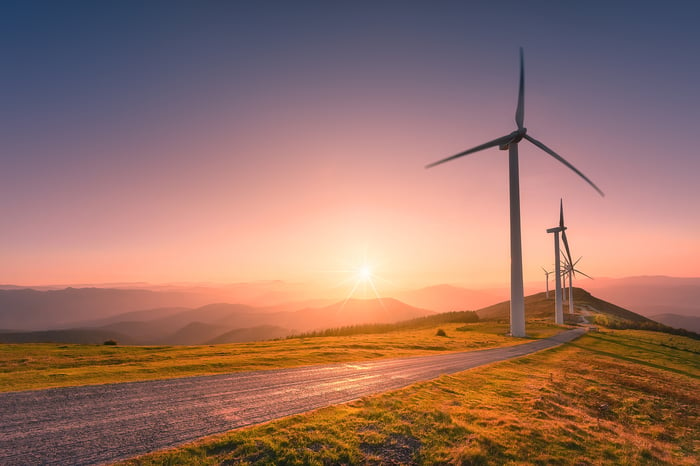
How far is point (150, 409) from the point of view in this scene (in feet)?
42.7

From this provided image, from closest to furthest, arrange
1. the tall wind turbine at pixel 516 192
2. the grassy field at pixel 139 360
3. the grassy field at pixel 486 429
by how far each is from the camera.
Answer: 1. the grassy field at pixel 486 429
2. the grassy field at pixel 139 360
3. the tall wind turbine at pixel 516 192

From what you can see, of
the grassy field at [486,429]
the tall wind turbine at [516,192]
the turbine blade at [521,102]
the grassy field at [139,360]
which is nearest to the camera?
the grassy field at [486,429]

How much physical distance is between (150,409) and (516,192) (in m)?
57.5

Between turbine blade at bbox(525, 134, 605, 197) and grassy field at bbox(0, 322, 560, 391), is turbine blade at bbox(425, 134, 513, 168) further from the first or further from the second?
grassy field at bbox(0, 322, 560, 391)

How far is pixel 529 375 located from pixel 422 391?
41.3 ft

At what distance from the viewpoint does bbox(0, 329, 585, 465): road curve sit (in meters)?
9.63

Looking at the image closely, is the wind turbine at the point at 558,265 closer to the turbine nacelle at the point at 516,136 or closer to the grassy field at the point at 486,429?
the turbine nacelle at the point at 516,136

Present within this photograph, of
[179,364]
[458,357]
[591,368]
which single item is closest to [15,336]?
[179,364]

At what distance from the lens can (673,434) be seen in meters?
16.5

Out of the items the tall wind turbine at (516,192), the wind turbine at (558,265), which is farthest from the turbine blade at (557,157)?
the wind turbine at (558,265)

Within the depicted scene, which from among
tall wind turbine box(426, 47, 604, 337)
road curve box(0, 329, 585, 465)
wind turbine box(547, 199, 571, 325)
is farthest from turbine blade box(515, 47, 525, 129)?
road curve box(0, 329, 585, 465)

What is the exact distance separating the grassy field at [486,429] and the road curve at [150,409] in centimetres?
138

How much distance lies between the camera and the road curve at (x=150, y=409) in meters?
9.63

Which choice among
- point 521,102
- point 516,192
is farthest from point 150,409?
point 521,102
